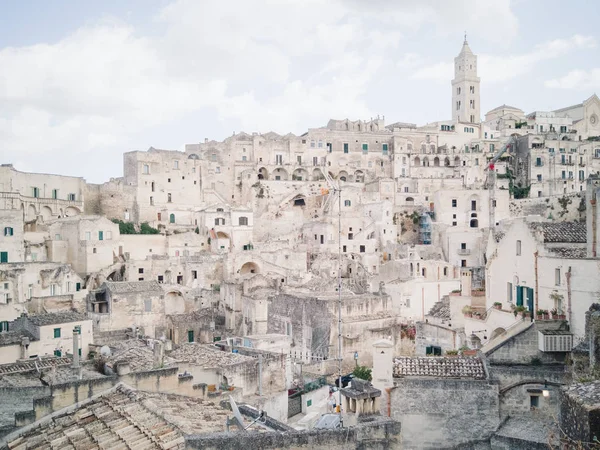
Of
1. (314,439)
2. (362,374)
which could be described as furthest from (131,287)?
(314,439)

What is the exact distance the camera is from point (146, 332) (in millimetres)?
37656

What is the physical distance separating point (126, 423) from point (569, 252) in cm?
1499

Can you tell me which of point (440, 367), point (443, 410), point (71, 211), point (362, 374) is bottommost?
point (362, 374)

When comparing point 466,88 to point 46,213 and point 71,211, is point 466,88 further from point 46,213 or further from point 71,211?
point 46,213

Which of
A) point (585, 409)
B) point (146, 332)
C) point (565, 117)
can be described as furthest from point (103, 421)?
point (565, 117)

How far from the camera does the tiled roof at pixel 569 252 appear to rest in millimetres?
19375

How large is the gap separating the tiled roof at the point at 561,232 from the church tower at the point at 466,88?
8071 centimetres

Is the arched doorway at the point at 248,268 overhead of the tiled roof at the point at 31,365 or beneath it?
overhead

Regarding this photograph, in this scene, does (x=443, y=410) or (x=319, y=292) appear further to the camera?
(x=319, y=292)

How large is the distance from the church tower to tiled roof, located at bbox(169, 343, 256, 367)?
82.0 metres

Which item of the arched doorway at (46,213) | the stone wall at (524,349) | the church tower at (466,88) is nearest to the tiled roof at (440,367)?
the stone wall at (524,349)

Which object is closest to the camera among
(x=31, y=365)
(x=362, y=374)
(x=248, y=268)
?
(x=31, y=365)

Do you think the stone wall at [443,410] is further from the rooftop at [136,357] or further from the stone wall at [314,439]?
the rooftop at [136,357]

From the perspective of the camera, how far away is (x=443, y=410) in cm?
1559
